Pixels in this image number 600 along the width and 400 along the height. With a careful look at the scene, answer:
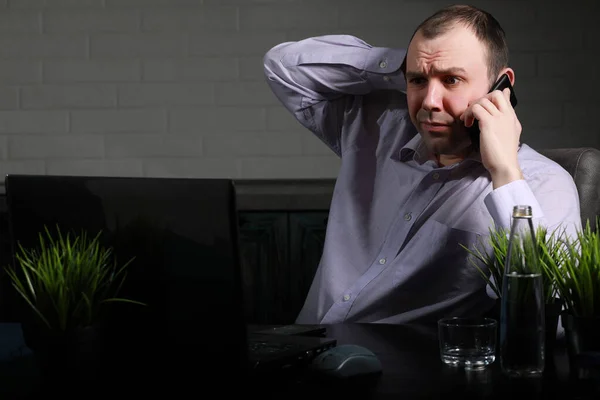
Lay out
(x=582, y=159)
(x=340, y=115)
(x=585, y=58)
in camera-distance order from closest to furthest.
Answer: (x=582, y=159)
(x=340, y=115)
(x=585, y=58)

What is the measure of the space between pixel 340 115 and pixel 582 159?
2.39ft

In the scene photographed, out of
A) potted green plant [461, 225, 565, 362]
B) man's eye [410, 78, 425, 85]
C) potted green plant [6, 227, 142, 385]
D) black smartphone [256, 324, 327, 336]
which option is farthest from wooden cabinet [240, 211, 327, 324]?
potted green plant [6, 227, 142, 385]

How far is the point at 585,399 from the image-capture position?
42.3 inches

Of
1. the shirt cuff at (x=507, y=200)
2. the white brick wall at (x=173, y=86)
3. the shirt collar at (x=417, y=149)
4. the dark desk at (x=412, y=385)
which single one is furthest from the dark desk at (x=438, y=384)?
the white brick wall at (x=173, y=86)

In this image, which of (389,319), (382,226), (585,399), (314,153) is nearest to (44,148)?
(314,153)

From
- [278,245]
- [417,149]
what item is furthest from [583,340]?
[278,245]

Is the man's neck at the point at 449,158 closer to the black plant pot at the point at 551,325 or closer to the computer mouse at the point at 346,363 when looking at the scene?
the black plant pot at the point at 551,325

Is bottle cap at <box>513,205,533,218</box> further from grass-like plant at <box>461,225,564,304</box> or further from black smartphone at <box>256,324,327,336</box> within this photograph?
black smartphone at <box>256,324,327,336</box>

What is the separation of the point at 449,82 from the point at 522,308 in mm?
952

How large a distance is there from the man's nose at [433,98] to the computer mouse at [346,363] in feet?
3.04

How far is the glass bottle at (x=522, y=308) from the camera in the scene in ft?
3.88

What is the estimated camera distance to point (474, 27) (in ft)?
6.68

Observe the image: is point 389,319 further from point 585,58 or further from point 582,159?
point 585,58

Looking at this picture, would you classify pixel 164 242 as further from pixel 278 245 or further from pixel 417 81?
pixel 278 245
